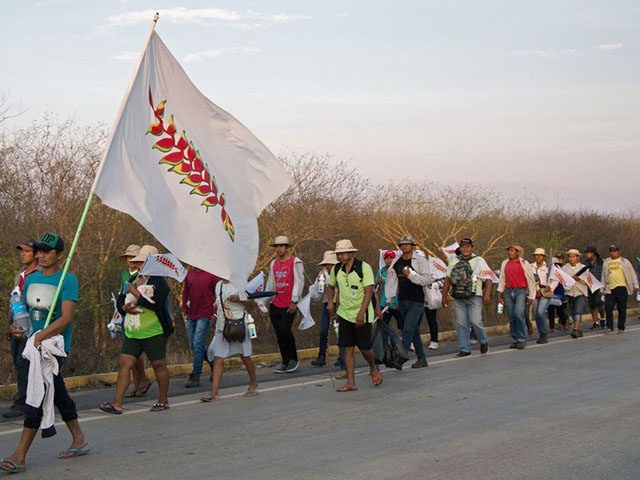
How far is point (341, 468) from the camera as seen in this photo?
7328mm

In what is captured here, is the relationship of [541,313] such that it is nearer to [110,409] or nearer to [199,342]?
[199,342]

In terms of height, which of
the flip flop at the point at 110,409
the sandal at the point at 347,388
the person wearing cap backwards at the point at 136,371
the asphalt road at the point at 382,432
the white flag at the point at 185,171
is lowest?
the asphalt road at the point at 382,432

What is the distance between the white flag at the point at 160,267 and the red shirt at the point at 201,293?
3.71 feet

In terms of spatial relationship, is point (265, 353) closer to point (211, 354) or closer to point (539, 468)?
point (211, 354)

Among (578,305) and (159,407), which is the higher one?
(578,305)

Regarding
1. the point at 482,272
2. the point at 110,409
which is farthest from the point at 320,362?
the point at 110,409

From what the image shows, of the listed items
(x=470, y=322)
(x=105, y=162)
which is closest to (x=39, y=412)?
(x=105, y=162)

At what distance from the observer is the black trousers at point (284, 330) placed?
44.2 ft

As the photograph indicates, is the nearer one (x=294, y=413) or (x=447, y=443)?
(x=447, y=443)

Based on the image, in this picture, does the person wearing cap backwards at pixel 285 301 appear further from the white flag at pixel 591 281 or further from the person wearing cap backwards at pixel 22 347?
the white flag at pixel 591 281

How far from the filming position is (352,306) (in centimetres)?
1184

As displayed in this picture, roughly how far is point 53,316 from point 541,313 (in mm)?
12223

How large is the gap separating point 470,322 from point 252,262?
7623 mm

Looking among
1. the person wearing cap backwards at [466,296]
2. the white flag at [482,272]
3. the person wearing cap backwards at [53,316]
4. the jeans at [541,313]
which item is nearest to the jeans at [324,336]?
the person wearing cap backwards at [466,296]
